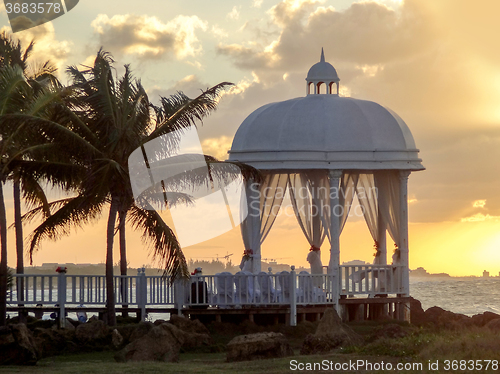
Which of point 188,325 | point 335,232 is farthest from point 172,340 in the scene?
point 335,232

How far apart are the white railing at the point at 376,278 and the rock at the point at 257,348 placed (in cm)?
742

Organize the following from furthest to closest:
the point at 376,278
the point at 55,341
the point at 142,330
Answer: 1. the point at 376,278
2. the point at 55,341
3. the point at 142,330

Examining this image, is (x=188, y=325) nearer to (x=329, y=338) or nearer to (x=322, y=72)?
(x=329, y=338)

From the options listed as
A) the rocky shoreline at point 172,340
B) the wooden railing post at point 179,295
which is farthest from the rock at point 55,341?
the wooden railing post at point 179,295

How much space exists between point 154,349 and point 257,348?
2.23 m

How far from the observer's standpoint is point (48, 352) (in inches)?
763

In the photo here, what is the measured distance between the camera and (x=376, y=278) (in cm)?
2508

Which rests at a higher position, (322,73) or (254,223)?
(322,73)

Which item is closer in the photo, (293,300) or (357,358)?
(357,358)

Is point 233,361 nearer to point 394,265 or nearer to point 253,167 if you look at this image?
point 253,167

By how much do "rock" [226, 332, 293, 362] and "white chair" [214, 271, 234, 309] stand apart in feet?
19.9

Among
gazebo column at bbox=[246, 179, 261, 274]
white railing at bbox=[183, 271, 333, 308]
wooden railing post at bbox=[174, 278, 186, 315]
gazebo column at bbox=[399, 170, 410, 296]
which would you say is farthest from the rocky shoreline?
gazebo column at bbox=[399, 170, 410, 296]

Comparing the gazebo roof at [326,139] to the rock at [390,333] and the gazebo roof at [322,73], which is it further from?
the rock at [390,333]

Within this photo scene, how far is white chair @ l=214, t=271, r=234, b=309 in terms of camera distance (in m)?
22.9
